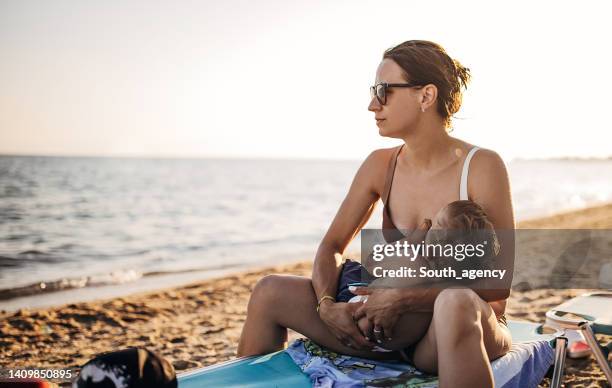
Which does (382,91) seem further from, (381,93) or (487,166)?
(487,166)

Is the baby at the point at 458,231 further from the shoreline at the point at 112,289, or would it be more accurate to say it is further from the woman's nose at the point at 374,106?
the shoreline at the point at 112,289

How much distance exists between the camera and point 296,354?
2.64m

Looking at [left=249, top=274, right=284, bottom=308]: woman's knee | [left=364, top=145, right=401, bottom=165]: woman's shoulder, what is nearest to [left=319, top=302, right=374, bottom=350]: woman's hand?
[left=249, top=274, right=284, bottom=308]: woman's knee

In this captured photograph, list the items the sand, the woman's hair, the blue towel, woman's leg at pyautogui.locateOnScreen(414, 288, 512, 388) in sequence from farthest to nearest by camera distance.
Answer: the sand, the woman's hair, the blue towel, woman's leg at pyautogui.locateOnScreen(414, 288, 512, 388)

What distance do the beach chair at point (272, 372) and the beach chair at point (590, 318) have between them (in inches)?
11.0

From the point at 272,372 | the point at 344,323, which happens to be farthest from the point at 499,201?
the point at 272,372

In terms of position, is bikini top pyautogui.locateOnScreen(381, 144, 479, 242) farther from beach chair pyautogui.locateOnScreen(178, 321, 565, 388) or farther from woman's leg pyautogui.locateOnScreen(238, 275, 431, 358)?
beach chair pyautogui.locateOnScreen(178, 321, 565, 388)

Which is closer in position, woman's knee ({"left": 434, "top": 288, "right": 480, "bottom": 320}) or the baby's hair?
woman's knee ({"left": 434, "top": 288, "right": 480, "bottom": 320})

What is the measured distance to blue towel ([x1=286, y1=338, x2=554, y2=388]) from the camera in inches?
89.7

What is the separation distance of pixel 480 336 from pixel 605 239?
1038 centimetres

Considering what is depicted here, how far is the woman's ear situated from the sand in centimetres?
203

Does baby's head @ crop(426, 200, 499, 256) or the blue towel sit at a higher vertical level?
baby's head @ crop(426, 200, 499, 256)

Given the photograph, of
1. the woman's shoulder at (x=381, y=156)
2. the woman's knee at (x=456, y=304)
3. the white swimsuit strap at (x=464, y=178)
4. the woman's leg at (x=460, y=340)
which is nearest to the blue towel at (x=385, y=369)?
the woman's leg at (x=460, y=340)

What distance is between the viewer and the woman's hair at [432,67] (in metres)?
2.57
